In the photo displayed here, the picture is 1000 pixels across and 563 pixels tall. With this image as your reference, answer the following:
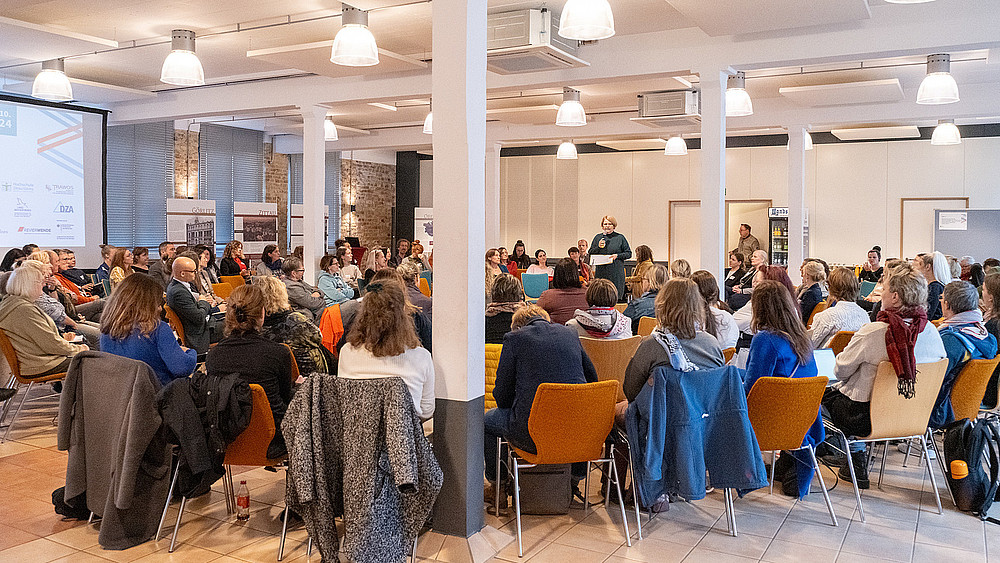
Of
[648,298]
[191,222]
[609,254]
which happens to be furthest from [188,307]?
[191,222]

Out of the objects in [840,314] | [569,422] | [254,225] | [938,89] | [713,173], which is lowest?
[569,422]

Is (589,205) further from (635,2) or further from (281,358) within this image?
(281,358)

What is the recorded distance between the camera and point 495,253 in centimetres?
1020

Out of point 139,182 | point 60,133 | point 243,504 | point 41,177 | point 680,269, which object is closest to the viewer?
point 243,504

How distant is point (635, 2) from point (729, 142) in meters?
9.59

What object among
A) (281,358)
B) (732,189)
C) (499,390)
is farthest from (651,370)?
(732,189)

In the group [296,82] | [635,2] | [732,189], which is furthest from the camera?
[732,189]

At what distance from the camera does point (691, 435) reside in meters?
3.90

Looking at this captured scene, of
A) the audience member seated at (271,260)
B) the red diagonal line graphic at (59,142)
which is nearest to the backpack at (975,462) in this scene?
the audience member seated at (271,260)

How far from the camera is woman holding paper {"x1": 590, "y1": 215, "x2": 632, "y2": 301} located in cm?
1087

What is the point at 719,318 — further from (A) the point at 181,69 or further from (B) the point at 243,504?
(A) the point at 181,69

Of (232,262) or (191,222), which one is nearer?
(232,262)

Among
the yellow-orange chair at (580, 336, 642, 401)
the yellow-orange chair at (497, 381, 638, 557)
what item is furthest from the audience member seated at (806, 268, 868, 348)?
the yellow-orange chair at (497, 381, 638, 557)

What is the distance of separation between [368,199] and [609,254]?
9.09m
